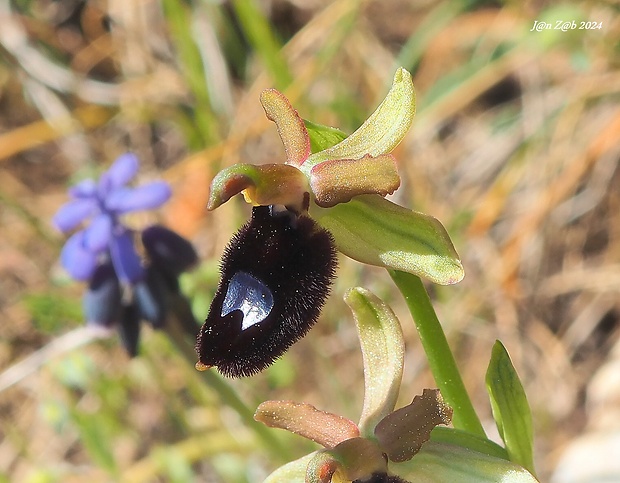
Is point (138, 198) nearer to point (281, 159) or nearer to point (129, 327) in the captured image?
point (129, 327)

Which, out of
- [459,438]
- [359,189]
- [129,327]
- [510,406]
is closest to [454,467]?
[459,438]

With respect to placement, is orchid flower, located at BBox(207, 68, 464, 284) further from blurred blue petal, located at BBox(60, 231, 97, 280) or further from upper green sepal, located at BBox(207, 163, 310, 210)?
blurred blue petal, located at BBox(60, 231, 97, 280)

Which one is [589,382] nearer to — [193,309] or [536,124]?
[536,124]

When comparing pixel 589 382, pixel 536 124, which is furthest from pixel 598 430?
pixel 536 124

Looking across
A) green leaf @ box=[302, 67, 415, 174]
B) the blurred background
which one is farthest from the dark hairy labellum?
the blurred background

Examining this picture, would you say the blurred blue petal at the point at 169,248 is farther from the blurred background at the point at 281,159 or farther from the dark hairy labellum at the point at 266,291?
the dark hairy labellum at the point at 266,291

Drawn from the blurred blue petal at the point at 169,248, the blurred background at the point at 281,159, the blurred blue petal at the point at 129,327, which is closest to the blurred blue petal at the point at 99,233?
the blurred blue petal at the point at 169,248
